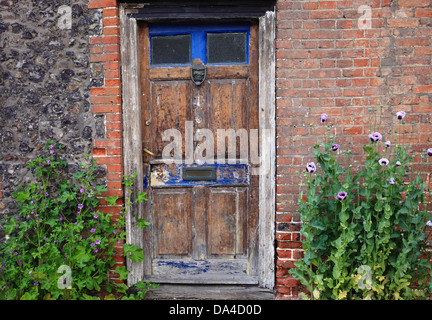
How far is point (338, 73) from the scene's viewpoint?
2.94 metres

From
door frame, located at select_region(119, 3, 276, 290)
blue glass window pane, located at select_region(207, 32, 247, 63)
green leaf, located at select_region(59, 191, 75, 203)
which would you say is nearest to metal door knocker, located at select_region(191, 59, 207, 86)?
blue glass window pane, located at select_region(207, 32, 247, 63)

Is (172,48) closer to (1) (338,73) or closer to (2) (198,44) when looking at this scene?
(2) (198,44)

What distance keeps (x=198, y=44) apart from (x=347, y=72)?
1.38m

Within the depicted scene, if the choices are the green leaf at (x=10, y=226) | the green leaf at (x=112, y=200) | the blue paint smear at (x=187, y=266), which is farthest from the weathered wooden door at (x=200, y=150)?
the green leaf at (x=10, y=226)

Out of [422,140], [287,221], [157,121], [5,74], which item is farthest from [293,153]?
[5,74]

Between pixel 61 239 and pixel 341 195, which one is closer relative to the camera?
pixel 341 195

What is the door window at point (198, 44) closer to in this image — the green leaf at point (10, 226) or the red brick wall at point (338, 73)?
the red brick wall at point (338, 73)

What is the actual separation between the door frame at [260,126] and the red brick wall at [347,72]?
0.11m

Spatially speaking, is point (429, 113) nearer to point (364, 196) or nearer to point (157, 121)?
point (364, 196)

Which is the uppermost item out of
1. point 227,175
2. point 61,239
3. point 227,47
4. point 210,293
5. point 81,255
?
point 227,47

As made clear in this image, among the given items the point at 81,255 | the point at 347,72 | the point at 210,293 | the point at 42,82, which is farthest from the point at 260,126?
the point at 42,82

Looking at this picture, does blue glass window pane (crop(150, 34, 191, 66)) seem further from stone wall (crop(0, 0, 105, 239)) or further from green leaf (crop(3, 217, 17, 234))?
green leaf (crop(3, 217, 17, 234))

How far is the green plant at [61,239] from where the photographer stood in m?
2.78

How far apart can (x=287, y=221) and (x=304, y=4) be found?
1.90 m
